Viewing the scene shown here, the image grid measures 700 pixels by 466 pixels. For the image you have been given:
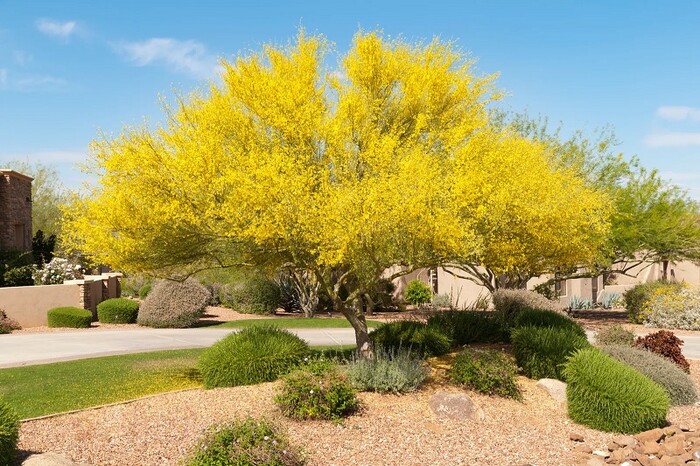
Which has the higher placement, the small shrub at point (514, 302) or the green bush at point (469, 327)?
the small shrub at point (514, 302)

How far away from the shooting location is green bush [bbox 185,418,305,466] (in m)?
7.77

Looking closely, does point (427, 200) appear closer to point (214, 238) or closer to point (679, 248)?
point (214, 238)

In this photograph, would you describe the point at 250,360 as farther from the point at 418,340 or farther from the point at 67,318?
the point at 67,318

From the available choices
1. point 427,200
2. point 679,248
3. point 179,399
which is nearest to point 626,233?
point 679,248

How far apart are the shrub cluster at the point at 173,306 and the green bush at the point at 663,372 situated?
16.1m

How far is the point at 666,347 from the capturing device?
14.8m

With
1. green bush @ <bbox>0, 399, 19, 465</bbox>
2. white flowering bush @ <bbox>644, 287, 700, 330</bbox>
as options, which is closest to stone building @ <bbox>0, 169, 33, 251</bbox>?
green bush @ <bbox>0, 399, 19, 465</bbox>

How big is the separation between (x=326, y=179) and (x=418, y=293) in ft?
72.6

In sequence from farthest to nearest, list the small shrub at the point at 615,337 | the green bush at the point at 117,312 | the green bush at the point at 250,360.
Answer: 1. the green bush at the point at 117,312
2. the small shrub at the point at 615,337
3. the green bush at the point at 250,360

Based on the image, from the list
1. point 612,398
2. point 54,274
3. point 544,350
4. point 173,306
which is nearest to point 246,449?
point 612,398

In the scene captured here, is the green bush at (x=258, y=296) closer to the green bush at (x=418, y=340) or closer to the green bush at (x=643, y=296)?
the green bush at (x=643, y=296)

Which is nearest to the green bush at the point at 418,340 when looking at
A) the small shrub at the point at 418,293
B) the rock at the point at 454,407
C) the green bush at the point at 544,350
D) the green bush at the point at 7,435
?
the green bush at the point at 544,350

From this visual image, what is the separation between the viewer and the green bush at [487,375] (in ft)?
38.7

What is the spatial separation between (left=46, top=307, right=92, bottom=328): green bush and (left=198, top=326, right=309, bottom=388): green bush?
1462 cm
